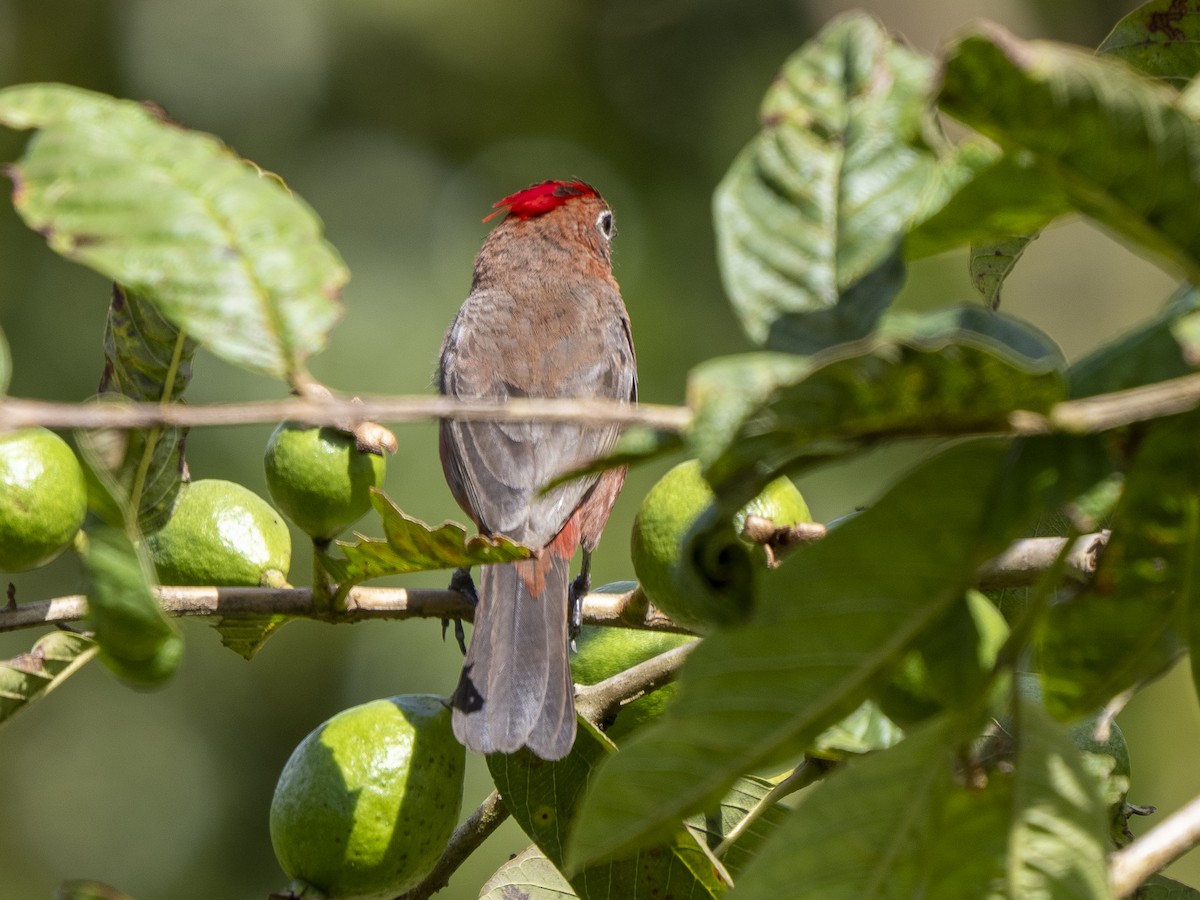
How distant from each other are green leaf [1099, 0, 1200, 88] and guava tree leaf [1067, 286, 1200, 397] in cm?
95

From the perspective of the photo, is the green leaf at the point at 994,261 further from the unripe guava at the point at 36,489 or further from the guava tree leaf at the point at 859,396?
the unripe guava at the point at 36,489

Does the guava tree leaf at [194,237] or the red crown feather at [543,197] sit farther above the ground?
the red crown feather at [543,197]

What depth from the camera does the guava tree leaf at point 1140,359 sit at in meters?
1.04

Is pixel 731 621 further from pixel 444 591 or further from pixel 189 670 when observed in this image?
pixel 189 670

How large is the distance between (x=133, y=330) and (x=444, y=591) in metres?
0.77

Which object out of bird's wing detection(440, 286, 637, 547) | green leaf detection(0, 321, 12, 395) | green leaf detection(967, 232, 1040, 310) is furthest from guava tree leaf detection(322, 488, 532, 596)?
bird's wing detection(440, 286, 637, 547)

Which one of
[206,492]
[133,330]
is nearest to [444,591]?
[206,492]

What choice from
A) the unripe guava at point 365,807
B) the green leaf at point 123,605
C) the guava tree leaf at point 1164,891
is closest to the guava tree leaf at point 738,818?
the unripe guava at point 365,807

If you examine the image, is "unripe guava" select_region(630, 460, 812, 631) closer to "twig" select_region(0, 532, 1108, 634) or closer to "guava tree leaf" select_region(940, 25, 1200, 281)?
"twig" select_region(0, 532, 1108, 634)

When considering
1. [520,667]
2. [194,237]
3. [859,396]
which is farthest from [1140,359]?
[520,667]

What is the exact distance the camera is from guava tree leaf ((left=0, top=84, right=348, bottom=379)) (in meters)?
1.16

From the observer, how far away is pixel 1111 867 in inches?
43.8

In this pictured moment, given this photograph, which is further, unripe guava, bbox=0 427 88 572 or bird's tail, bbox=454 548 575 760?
bird's tail, bbox=454 548 575 760

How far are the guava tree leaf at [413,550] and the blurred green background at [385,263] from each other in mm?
4751
